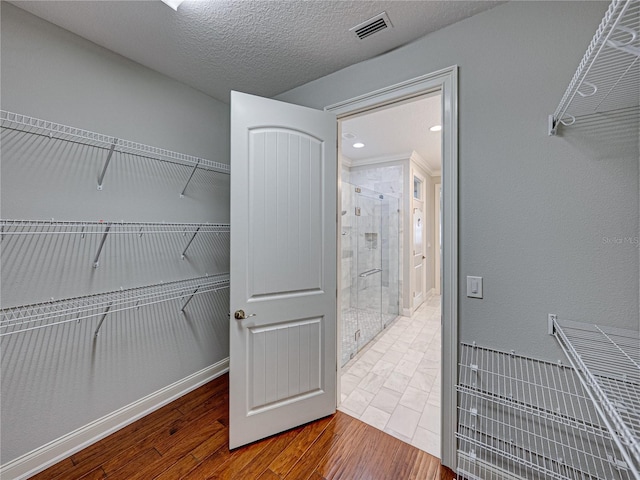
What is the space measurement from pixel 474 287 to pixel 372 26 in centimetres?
162

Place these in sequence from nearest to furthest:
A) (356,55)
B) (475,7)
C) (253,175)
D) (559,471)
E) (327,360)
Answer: (559,471) < (475,7) < (253,175) < (356,55) < (327,360)

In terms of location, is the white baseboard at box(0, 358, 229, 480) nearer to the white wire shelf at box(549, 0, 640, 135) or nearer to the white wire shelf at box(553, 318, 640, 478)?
the white wire shelf at box(553, 318, 640, 478)

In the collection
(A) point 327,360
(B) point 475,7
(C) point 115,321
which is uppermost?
(B) point 475,7

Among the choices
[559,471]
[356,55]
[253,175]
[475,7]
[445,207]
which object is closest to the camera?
[559,471]

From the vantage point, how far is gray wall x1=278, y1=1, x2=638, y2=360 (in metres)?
1.18

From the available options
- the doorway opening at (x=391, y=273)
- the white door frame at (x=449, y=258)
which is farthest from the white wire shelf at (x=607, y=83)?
the doorway opening at (x=391, y=273)

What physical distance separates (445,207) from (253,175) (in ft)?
3.93

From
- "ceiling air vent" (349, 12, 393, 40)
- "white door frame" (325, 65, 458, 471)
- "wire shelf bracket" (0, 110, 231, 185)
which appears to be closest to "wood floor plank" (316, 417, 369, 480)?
"white door frame" (325, 65, 458, 471)

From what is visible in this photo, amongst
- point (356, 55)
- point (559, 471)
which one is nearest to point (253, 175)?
point (356, 55)

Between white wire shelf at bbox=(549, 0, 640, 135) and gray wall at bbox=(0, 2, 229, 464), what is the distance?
2.41 metres

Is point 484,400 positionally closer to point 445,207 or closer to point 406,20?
point 445,207

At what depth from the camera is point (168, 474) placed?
1.48 metres

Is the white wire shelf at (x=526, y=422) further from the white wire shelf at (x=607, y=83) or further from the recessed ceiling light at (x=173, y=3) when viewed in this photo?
the recessed ceiling light at (x=173, y=3)

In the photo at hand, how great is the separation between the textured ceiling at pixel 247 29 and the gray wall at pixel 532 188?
241 millimetres
